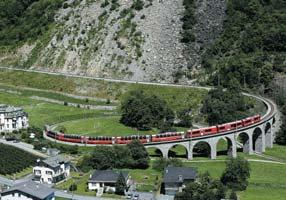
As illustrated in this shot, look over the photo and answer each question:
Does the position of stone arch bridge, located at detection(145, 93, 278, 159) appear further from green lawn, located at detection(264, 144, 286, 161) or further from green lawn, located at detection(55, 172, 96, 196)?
green lawn, located at detection(55, 172, 96, 196)

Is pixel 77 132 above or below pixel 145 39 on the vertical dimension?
below

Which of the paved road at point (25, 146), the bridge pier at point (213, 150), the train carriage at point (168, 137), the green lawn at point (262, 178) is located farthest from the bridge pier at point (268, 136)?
the paved road at point (25, 146)

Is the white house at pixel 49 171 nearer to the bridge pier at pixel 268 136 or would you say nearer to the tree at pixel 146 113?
the tree at pixel 146 113

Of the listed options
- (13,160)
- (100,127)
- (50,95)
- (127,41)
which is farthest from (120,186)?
(127,41)

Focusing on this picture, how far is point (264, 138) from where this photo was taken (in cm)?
13062

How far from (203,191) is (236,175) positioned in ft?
38.2

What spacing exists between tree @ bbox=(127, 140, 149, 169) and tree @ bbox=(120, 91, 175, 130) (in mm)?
22115

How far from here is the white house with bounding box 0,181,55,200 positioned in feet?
297

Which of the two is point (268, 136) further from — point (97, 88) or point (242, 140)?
point (97, 88)

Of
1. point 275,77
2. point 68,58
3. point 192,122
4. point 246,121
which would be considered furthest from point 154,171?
point 68,58

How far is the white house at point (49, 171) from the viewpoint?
10569 cm

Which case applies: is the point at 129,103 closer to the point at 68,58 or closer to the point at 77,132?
the point at 77,132

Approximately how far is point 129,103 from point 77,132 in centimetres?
1315

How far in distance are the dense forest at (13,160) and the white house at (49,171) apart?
497 centimetres
